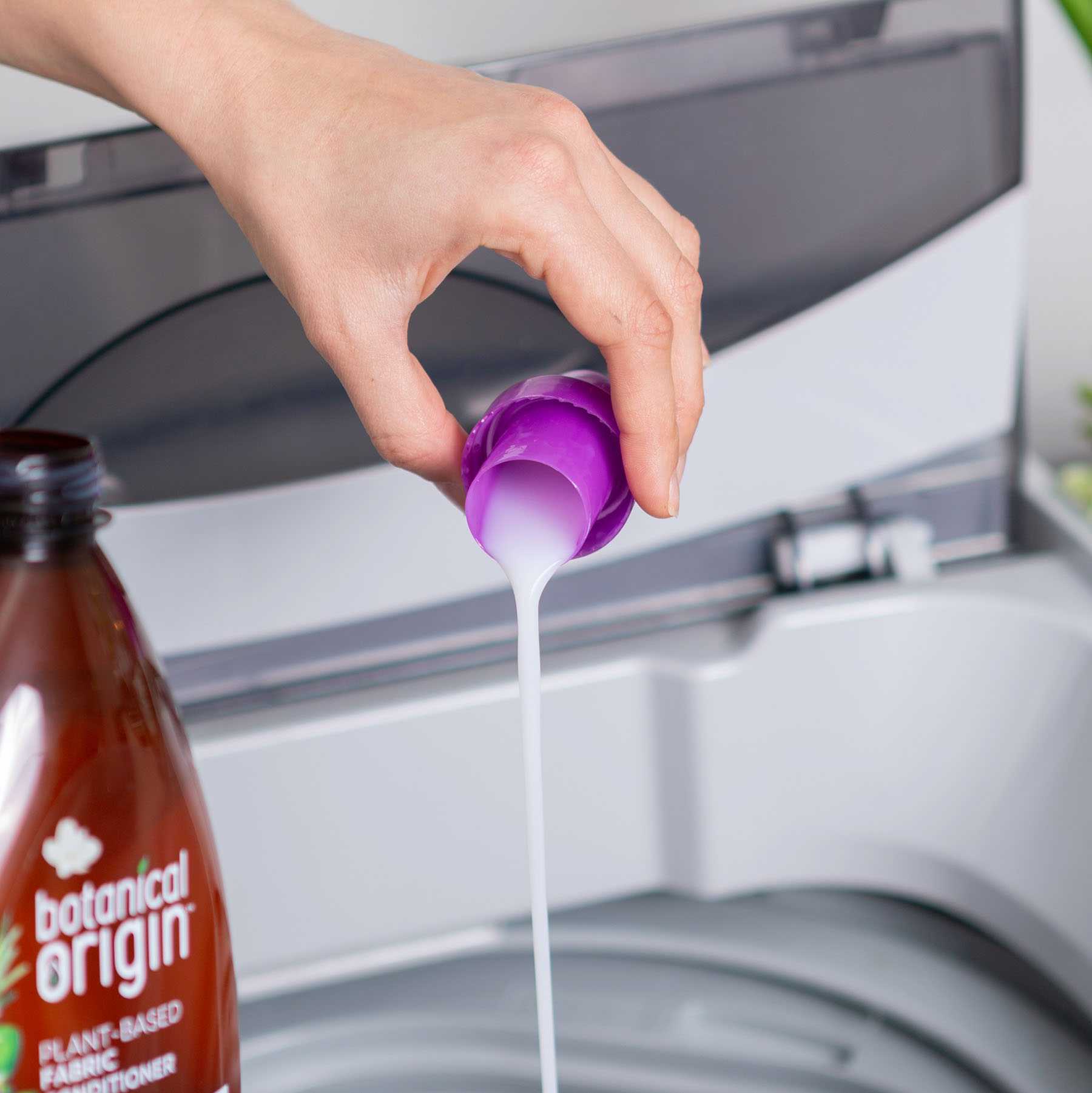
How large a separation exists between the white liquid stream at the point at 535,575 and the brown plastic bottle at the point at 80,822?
12 cm

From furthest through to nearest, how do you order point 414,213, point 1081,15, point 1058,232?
point 1058,232, point 1081,15, point 414,213

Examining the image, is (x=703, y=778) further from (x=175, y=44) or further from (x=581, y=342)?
(x=175, y=44)

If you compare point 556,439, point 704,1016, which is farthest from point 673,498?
point 704,1016

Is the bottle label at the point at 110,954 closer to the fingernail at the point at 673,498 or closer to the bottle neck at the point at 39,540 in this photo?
the bottle neck at the point at 39,540

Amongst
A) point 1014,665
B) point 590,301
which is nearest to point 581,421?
point 590,301

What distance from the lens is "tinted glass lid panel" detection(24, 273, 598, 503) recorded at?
587 millimetres

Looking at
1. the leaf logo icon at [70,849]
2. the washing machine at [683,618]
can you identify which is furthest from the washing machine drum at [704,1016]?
the leaf logo icon at [70,849]

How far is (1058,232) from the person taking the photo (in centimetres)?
98

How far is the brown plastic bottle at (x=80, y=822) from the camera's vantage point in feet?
1.46

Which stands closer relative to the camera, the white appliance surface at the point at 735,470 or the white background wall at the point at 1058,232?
the white appliance surface at the point at 735,470

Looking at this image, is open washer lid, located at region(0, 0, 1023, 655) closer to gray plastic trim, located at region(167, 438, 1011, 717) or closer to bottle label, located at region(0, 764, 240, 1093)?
gray plastic trim, located at region(167, 438, 1011, 717)

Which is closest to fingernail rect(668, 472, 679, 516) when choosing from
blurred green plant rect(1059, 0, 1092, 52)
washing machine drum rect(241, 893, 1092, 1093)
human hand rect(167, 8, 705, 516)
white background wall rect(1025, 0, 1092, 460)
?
human hand rect(167, 8, 705, 516)

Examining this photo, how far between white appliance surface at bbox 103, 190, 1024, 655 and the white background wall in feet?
1.05

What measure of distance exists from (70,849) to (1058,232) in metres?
0.82
